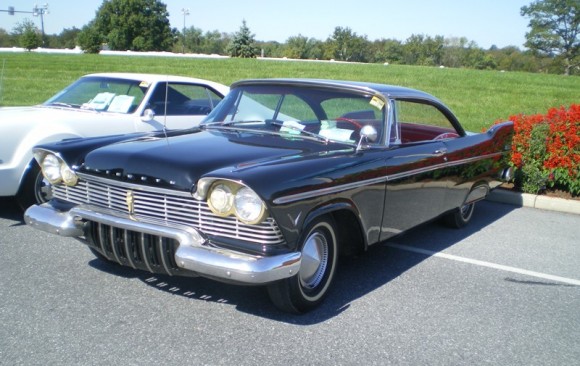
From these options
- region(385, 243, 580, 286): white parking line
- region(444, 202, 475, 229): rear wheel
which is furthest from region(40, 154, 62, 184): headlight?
region(444, 202, 475, 229): rear wheel

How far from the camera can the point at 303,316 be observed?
388cm

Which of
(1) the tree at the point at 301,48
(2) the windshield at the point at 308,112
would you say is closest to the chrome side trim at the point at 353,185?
(2) the windshield at the point at 308,112

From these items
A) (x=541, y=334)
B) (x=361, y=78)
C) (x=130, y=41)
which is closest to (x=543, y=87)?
(x=361, y=78)

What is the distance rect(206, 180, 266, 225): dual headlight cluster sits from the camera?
3.39 m

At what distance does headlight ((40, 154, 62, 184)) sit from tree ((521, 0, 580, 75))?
77934mm

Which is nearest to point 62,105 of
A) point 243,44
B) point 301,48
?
point 243,44

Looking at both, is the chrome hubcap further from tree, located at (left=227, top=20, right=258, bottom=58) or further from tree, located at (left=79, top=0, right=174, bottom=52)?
tree, located at (left=79, top=0, right=174, bottom=52)

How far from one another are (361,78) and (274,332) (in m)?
21.9

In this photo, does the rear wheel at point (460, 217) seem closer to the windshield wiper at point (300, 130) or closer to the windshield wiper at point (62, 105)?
the windshield wiper at point (300, 130)

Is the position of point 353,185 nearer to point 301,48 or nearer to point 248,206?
point 248,206

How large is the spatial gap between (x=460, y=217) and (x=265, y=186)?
141 inches

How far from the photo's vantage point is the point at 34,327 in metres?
3.53

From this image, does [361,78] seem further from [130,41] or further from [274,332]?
[130,41]

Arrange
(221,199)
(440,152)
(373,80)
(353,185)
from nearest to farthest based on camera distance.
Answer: (221,199)
(353,185)
(440,152)
(373,80)
